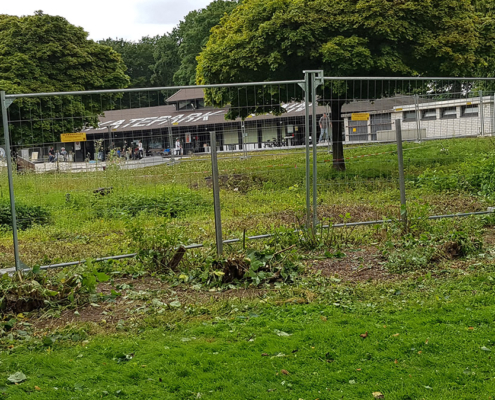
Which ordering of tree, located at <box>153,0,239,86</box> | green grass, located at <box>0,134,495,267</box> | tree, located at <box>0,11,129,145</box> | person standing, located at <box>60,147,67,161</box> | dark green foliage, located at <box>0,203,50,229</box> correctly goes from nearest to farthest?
person standing, located at <box>60,147,67,161</box> < green grass, located at <box>0,134,495,267</box> < dark green foliage, located at <box>0,203,50,229</box> < tree, located at <box>0,11,129,145</box> < tree, located at <box>153,0,239,86</box>

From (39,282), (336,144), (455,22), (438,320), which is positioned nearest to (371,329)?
(438,320)

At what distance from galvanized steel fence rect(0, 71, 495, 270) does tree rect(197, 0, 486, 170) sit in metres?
2.92

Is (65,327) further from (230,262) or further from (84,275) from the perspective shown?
(230,262)

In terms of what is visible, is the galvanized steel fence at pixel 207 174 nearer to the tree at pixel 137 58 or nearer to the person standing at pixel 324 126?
the person standing at pixel 324 126

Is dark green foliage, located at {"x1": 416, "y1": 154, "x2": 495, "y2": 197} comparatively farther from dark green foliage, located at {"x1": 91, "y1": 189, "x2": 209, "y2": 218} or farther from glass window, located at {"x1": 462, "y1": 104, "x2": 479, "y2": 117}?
dark green foliage, located at {"x1": 91, "y1": 189, "x2": 209, "y2": 218}

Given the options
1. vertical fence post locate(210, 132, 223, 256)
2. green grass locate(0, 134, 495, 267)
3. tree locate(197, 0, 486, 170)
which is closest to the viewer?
vertical fence post locate(210, 132, 223, 256)

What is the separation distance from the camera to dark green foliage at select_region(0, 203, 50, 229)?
399 inches

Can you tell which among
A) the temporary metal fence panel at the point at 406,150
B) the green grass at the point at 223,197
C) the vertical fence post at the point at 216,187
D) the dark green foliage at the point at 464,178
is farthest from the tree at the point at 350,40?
the vertical fence post at the point at 216,187

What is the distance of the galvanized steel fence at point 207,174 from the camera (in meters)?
7.89

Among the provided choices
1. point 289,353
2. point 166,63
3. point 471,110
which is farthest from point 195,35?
point 289,353

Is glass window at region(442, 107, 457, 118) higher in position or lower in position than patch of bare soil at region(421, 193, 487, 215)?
higher

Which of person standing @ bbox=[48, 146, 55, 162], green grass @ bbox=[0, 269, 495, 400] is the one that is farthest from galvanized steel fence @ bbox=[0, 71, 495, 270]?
green grass @ bbox=[0, 269, 495, 400]

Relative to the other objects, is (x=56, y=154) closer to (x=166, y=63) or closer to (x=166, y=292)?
(x=166, y=292)

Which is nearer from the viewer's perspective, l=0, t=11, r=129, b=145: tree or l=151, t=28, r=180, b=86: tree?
l=0, t=11, r=129, b=145: tree
